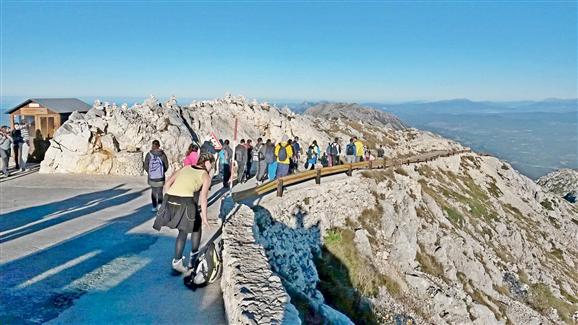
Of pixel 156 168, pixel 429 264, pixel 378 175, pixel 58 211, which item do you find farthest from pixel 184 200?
pixel 378 175

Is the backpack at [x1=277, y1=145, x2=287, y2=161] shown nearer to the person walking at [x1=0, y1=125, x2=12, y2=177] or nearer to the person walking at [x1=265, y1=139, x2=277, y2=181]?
the person walking at [x1=265, y1=139, x2=277, y2=181]

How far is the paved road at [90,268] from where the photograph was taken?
6.42 m

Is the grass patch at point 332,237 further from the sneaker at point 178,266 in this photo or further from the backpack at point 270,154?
the sneaker at point 178,266

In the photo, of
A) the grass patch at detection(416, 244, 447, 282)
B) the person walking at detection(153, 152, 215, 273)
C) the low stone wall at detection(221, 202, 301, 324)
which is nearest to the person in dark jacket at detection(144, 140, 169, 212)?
the low stone wall at detection(221, 202, 301, 324)

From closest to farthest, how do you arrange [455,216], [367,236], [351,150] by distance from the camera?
[367,236] < [351,150] < [455,216]

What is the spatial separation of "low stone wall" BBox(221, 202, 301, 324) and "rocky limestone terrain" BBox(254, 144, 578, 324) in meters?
2.10

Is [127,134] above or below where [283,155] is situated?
above

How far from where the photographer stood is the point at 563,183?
92562mm

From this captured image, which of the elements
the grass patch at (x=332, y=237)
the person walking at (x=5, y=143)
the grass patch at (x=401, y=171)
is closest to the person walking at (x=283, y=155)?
the grass patch at (x=332, y=237)

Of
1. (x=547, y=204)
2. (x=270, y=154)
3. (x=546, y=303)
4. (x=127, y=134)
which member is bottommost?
(x=546, y=303)

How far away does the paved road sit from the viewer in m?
6.42

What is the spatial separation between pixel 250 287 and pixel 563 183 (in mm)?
105056

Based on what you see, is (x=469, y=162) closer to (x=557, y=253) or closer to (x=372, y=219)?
(x=557, y=253)

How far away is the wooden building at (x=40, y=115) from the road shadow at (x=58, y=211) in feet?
31.3
